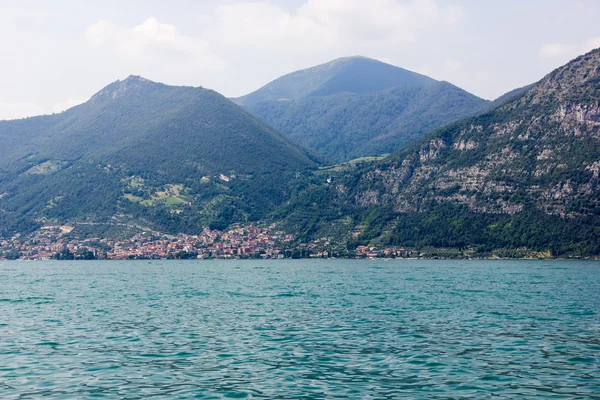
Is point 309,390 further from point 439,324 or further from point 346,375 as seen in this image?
point 439,324

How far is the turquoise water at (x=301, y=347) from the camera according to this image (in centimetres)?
2773

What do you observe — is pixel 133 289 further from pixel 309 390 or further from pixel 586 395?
pixel 586 395

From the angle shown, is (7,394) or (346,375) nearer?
(7,394)

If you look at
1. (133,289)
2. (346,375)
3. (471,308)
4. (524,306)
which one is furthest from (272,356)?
(133,289)

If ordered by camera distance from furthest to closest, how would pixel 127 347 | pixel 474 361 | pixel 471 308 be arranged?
pixel 471 308
pixel 127 347
pixel 474 361

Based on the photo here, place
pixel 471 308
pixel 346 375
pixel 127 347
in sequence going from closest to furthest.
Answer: pixel 346 375
pixel 127 347
pixel 471 308

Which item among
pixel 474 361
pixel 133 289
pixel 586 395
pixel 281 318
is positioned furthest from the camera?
pixel 133 289

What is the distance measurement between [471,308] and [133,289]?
46.2 metres

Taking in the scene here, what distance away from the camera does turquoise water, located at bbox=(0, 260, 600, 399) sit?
91.0ft

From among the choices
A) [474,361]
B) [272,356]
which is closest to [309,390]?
[272,356]

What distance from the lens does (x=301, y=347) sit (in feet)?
123

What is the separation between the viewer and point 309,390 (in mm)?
27156

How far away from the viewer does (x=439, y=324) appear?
47.4 meters

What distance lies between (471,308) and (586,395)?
3318cm
